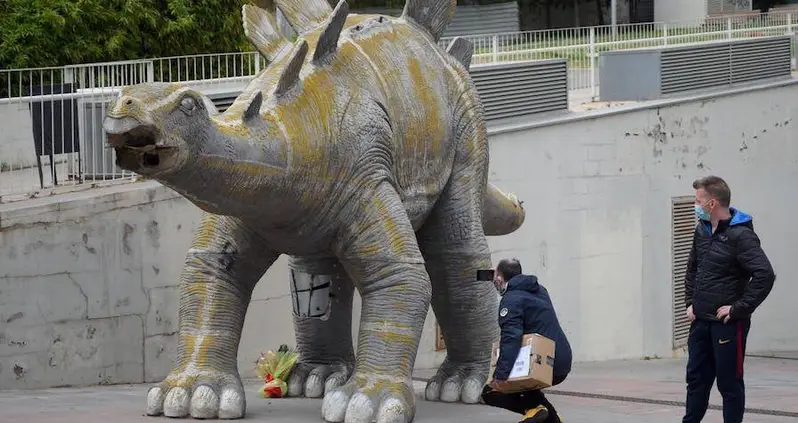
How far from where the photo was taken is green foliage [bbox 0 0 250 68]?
21.0 meters

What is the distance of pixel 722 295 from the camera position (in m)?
9.73

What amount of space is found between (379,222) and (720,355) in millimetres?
2060

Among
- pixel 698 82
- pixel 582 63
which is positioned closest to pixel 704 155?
pixel 698 82

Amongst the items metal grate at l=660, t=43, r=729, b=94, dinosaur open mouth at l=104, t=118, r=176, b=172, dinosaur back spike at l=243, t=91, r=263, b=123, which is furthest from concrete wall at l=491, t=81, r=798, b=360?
dinosaur open mouth at l=104, t=118, r=176, b=172

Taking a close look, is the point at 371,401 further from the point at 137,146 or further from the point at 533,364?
the point at 137,146

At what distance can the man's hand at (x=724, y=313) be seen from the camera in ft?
31.5

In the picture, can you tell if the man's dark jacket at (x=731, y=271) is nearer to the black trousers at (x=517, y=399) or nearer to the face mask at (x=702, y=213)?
the face mask at (x=702, y=213)

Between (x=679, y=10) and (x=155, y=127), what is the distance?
28961 millimetres

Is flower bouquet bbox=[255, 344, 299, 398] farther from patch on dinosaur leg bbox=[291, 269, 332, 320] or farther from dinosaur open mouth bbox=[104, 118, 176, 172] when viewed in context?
dinosaur open mouth bbox=[104, 118, 176, 172]

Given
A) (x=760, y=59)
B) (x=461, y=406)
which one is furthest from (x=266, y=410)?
(x=760, y=59)

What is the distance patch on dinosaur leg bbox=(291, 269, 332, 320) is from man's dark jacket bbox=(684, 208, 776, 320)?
236 centimetres

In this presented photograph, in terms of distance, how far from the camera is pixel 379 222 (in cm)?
986

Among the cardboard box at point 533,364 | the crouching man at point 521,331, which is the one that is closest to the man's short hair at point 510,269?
the crouching man at point 521,331

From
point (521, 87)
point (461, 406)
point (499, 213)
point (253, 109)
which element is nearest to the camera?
point (253, 109)
